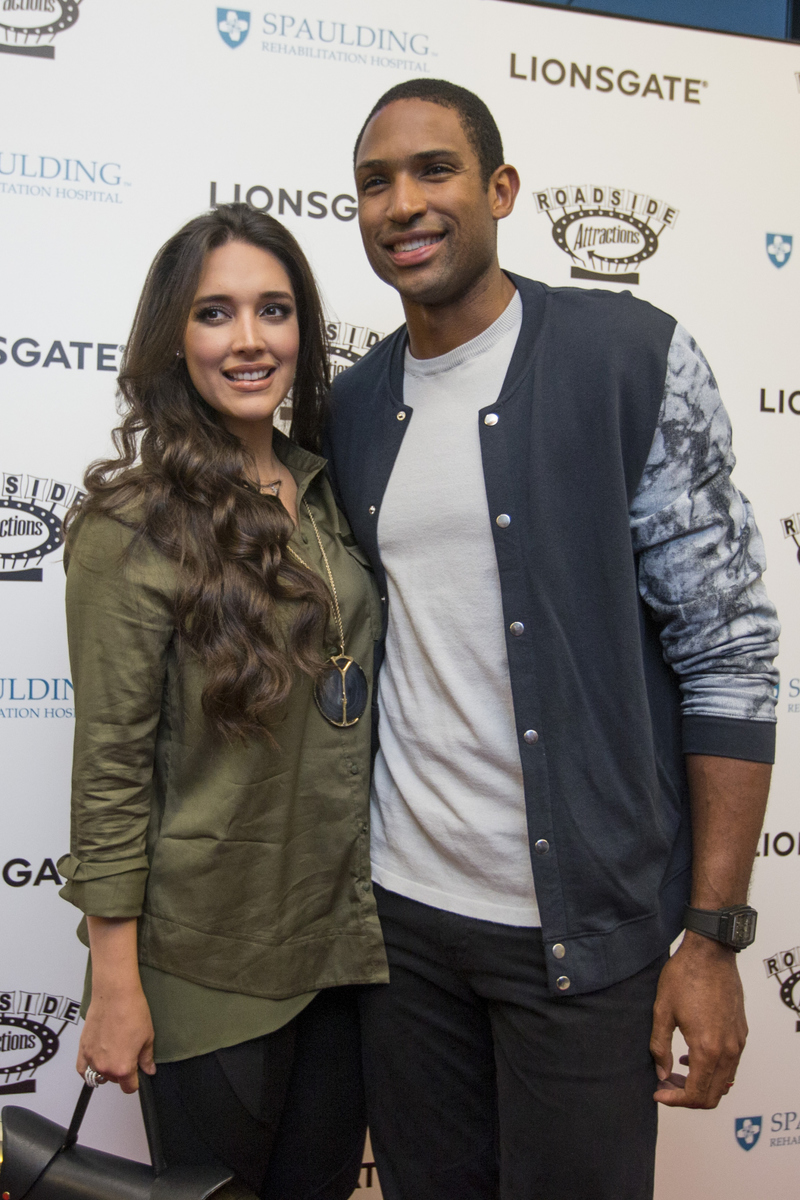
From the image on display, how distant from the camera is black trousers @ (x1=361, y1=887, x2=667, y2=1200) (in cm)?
117

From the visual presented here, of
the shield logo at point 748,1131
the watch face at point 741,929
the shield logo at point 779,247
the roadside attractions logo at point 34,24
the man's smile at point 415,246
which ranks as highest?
the roadside attractions logo at point 34,24

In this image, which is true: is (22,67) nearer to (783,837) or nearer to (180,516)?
(180,516)

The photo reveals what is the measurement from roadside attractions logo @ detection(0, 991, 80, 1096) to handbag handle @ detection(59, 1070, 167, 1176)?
845mm

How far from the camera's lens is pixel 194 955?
47.2 inches

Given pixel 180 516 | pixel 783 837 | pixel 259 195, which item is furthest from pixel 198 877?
pixel 783 837

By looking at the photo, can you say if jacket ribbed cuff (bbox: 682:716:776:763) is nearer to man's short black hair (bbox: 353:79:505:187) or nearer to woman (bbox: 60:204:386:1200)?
woman (bbox: 60:204:386:1200)

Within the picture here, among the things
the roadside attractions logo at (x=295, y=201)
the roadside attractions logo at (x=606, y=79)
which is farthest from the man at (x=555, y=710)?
the roadside attractions logo at (x=606, y=79)

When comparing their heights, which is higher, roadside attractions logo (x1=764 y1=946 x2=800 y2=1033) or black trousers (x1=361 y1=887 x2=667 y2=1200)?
black trousers (x1=361 y1=887 x2=667 y2=1200)

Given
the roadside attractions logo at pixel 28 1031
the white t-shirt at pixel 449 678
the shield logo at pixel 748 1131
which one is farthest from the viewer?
the shield logo at pixel 748 1131

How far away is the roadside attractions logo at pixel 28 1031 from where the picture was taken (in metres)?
1.92

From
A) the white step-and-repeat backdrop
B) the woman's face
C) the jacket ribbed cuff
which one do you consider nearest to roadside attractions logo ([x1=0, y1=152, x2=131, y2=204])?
the white step-and-repeat backdrop

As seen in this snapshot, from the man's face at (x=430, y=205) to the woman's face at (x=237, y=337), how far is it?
0.21 m

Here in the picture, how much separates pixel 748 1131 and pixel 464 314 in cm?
218

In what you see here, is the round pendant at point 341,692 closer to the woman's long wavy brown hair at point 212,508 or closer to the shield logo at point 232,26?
the woman's long wavy brown hair at point 212,508
